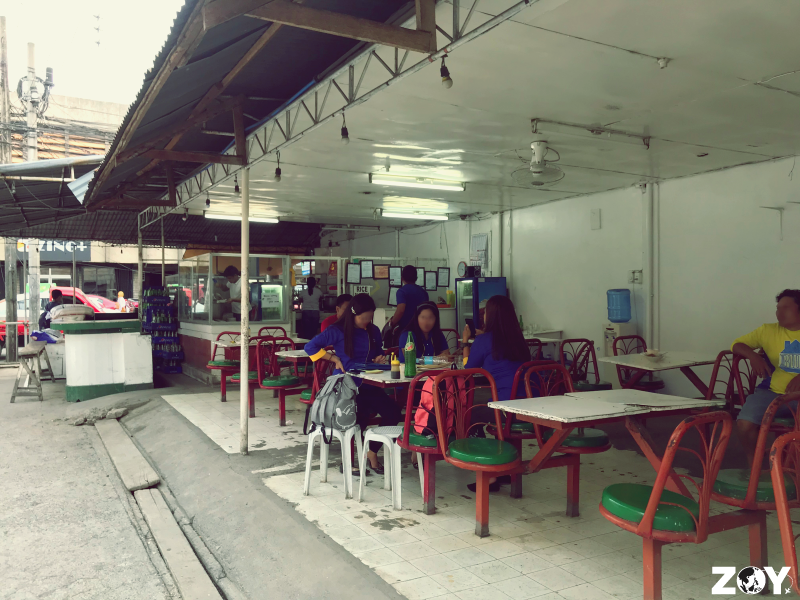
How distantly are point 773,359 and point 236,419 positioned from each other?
5.30 meters

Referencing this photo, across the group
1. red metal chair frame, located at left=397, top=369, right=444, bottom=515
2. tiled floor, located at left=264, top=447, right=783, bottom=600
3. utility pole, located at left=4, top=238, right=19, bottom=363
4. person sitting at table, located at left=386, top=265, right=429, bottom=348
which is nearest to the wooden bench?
utility pole, located at left=4, top=238, right=19, bottom=363

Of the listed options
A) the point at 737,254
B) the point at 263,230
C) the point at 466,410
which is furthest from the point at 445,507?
the point at 263,230

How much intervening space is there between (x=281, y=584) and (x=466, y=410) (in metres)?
1.43

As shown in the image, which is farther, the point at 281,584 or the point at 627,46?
the point at 627,46

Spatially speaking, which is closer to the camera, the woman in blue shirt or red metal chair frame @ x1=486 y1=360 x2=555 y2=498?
red metal chair frame @ x1=486 y1=360 x2=555 y2=498

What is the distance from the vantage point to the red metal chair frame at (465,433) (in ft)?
10.3

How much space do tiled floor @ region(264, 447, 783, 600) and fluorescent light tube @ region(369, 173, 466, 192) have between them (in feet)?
15.5

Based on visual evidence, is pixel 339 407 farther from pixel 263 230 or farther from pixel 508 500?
pixel 263 230

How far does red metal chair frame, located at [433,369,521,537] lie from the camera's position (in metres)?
3.14

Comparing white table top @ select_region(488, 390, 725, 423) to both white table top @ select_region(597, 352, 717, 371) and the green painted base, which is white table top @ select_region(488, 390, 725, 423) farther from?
the green painted base

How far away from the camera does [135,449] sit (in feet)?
19.9

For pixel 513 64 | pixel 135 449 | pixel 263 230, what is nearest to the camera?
pixel 513 64

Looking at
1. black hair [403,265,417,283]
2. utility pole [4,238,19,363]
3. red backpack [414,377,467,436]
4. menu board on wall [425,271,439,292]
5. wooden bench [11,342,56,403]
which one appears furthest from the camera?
utility pole [4,238,19,363]

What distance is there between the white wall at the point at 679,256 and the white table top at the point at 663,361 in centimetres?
194
